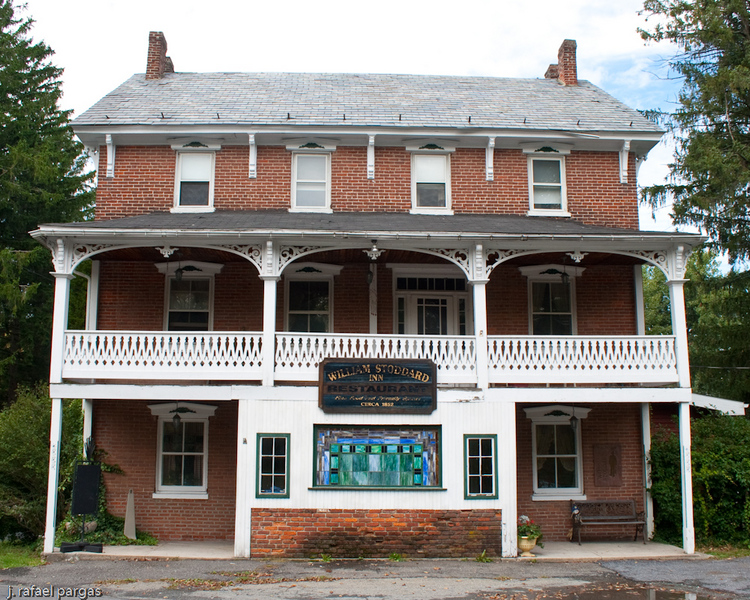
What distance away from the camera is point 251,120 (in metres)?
15.0

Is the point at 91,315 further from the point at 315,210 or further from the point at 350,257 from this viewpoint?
the point at 350,257

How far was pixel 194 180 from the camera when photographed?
49.4ft

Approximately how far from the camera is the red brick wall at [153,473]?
1354 centimetres

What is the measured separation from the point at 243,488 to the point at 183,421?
3045 millimetres

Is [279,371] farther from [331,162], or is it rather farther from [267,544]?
[331,162]

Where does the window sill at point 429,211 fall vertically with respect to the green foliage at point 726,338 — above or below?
above

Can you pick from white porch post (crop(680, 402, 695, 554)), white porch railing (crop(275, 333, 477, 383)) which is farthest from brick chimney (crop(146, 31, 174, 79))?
white porch post (crop(680, 402, 695, 554))

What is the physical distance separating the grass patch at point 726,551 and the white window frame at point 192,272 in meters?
10.7

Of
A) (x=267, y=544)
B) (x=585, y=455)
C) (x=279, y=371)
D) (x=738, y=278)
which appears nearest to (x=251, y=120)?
(x=279, y=371)

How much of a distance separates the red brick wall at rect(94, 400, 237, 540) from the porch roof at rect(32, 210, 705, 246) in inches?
153

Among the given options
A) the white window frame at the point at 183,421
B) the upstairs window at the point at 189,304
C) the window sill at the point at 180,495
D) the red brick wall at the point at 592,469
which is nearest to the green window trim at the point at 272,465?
the white window frame at the point at 183,421

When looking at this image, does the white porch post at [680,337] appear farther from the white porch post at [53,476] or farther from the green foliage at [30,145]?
the green foliage at [30,145]

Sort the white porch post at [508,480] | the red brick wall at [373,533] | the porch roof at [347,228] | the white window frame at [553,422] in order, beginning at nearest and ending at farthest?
the red brick wall at [373,533]
the white porch post at [508,480]
the porch roof at [347,228]
the white window frame at [553,422]

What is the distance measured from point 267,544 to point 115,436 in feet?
14.6
